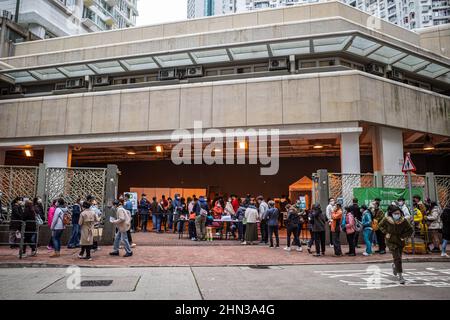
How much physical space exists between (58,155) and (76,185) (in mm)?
8000

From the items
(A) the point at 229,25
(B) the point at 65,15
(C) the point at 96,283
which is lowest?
(C) the point at 96,283

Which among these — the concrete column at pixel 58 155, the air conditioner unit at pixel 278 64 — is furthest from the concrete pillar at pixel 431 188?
the concrete column at pixel 58 155

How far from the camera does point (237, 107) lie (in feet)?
59.1

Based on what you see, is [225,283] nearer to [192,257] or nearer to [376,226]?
[192,257]

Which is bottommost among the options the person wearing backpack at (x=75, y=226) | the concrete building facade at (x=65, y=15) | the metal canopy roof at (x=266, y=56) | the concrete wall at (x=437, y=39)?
the person wearing backpack at (x=75, y=226)

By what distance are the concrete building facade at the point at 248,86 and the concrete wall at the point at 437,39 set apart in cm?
7

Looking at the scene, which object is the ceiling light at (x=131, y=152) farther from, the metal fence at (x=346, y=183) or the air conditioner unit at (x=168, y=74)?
the metal fence at (x=346, y=183)

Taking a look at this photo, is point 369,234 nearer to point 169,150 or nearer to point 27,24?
point 169,150

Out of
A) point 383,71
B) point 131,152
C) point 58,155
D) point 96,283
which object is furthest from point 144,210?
point 383,71

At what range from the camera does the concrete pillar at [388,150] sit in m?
17.6

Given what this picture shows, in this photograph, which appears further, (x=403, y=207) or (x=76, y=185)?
(x=76, y=185)

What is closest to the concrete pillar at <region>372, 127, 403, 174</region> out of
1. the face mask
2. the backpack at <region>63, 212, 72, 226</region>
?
the face mask

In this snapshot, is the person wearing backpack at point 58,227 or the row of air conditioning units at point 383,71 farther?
the row of air conditioning units at point 383,71
